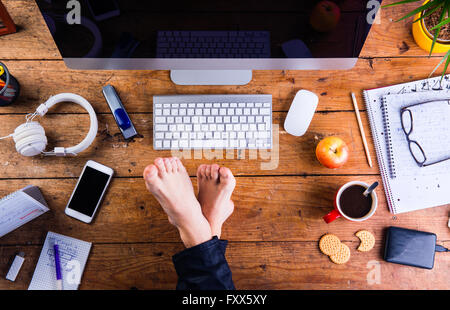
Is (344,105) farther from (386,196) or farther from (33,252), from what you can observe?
(33,252)

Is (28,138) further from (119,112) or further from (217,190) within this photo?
(217,190)

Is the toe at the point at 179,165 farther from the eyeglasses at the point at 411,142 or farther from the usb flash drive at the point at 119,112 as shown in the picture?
the eyeglasses at the point at 411,142

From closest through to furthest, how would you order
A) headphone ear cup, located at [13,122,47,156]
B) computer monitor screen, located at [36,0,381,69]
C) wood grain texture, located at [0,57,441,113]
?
computer monitor screen, located at [36,0,381,69], headphone ear cup, located at [13,122,47,156], wood grain texture, located at [0,57,441,113]

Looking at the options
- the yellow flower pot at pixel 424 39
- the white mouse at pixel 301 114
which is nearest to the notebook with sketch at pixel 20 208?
the white mouse at pixel 301 114

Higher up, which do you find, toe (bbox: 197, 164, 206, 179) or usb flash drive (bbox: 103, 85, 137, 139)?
usb flash drive (bbox: 103, 85, 137, 139)

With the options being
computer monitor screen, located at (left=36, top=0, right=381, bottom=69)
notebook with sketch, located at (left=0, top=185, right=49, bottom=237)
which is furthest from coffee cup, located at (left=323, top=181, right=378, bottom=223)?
notebook with sketch, located at (left=0, top=185, right=49, bottom=237)

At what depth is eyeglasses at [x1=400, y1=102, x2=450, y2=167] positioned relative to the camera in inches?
33.4

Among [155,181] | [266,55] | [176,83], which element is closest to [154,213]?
[155,181]

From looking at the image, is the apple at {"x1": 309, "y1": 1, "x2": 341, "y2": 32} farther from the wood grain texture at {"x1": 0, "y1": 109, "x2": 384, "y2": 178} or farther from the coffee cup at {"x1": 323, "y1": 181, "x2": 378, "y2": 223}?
the coffee cup at {"x1": 323, "y1": 181, "x2": 378, "y2": 223}

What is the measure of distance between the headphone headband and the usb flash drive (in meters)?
0.05

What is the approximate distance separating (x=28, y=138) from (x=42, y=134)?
0.11ft

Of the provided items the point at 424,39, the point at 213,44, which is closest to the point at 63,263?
the point at 213,44

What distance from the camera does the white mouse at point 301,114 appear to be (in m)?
0.86
